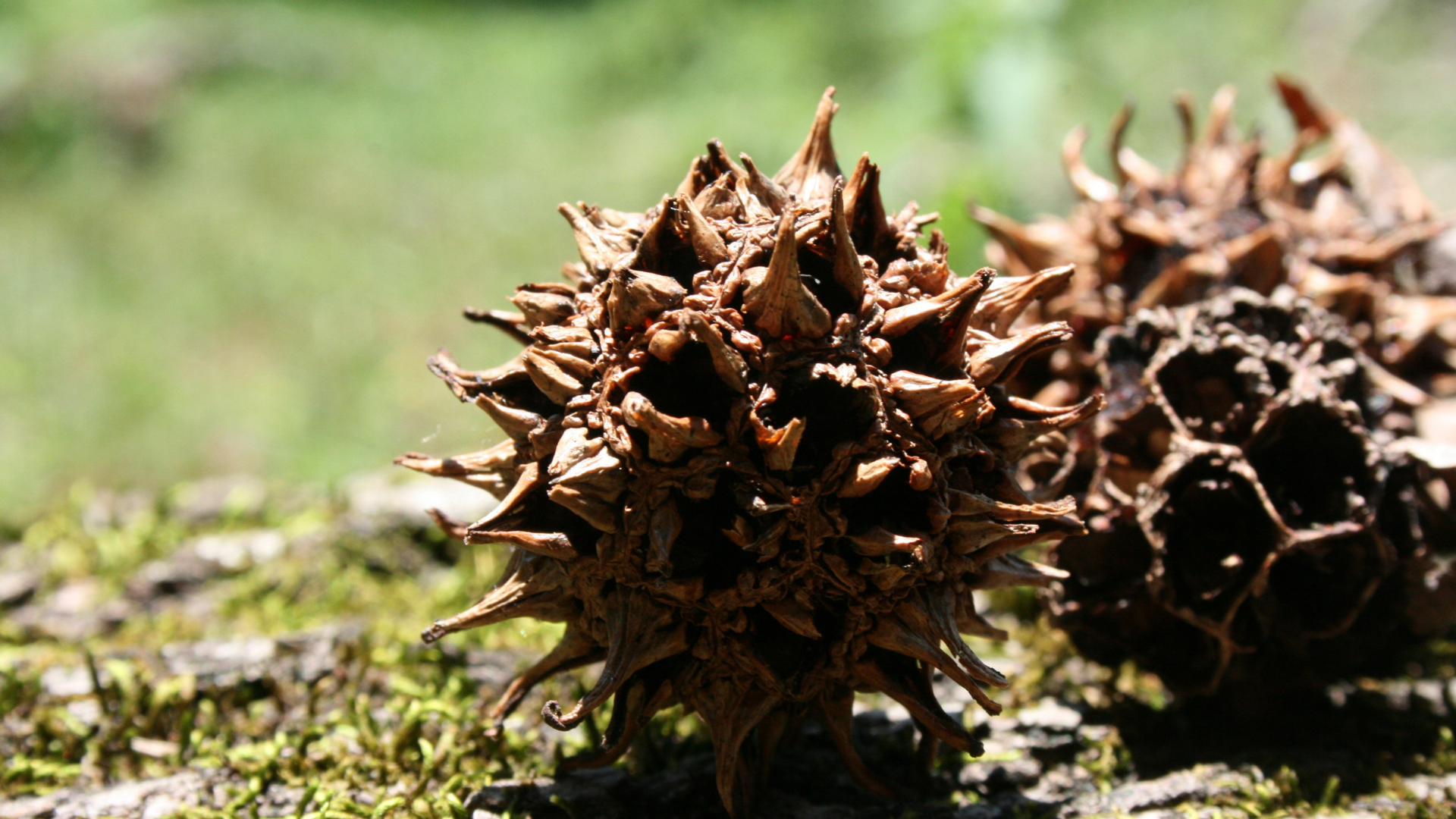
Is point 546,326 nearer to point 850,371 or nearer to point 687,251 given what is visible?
point 687,251

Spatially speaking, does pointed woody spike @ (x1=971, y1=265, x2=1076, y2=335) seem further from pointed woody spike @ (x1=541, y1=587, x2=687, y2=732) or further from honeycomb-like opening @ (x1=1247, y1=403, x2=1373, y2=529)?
pointed woody spike @ (x1=541, y1=587, x2=687, y2=732)

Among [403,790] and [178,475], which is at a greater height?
[178,475]

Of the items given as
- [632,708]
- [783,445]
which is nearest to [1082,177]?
[783,445]

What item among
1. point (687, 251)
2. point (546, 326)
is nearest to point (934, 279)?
point (687, 251)

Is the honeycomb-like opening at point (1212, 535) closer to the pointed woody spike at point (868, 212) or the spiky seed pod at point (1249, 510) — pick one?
the spiky seed pod at point (1249, 510)

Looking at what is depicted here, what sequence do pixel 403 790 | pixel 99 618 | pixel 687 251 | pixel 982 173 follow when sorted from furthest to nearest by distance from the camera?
pixel 982 173
pixel 99 618
pixel 403 790
pixel 687 251

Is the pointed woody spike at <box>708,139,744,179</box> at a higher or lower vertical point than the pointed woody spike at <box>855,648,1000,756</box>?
higher

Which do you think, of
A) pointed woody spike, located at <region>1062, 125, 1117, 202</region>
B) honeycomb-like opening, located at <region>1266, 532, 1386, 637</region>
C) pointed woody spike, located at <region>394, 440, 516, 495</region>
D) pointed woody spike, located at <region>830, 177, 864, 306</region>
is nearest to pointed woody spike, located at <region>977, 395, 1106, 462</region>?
pointed woody spike, located at <region>830, 177, 864, 306</region>
